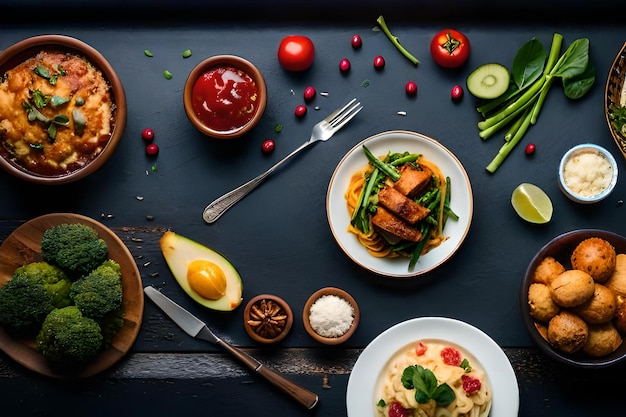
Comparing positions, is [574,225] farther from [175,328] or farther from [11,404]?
[11,404]

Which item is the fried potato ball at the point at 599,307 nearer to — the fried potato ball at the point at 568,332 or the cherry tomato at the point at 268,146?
the fried potato ball at the point at 568,332

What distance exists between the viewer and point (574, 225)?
432 centimetres

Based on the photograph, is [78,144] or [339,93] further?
[339,93]

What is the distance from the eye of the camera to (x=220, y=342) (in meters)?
4.29

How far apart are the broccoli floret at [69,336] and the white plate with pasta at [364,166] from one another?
4.64ft

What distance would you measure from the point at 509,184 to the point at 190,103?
1.85 metres

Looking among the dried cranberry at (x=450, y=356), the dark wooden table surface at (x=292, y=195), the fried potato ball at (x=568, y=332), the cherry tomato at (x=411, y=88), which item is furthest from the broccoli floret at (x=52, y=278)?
the fried potato ball at (x=568, y=332)

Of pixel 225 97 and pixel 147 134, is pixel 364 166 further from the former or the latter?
pixel 147 134

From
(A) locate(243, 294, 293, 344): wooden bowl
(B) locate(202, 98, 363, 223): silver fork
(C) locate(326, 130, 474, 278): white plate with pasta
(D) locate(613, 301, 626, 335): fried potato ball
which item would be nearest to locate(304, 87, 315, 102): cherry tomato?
(B) locate(202, 98, 363, 223): silver fork

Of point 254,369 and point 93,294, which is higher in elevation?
point 93,294

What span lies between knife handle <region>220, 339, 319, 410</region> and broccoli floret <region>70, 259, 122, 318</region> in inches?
25.4

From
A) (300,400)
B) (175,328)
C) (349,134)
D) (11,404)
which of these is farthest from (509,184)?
(11,404)

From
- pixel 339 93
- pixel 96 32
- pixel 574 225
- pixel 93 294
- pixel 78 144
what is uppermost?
pixel 96 32

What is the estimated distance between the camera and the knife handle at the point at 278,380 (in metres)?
4.22
